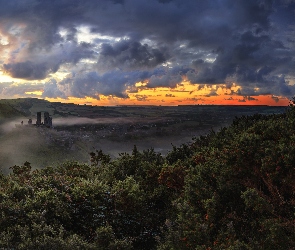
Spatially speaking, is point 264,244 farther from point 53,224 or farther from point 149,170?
point 149,170

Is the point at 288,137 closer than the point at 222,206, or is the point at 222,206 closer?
the point at 222,206

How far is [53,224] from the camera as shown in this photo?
1459cm

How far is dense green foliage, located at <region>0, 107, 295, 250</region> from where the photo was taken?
1170 centimetres

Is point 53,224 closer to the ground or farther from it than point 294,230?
closer to the ground

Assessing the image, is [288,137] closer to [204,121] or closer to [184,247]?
[184,247]

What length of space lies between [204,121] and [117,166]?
6891 inches

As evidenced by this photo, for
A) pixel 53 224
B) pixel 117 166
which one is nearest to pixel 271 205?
pixel 53 224

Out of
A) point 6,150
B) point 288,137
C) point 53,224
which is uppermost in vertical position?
point 288,137

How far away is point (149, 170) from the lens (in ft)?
69.8

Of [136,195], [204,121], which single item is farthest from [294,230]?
[204,121]

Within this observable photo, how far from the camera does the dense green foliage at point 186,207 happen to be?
11.7m

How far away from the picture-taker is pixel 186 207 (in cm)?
1297

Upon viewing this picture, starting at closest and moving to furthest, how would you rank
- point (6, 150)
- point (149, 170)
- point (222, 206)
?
point (222, 206) → point (149, 170) → point (6, 150)

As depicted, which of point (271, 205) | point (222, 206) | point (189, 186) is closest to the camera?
point (271, 205)
